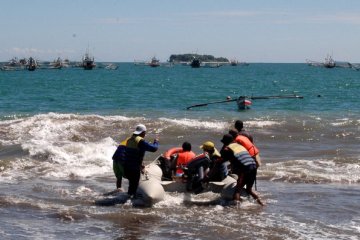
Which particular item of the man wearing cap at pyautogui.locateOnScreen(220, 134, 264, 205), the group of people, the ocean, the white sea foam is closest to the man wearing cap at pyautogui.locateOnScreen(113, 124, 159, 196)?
the group of people

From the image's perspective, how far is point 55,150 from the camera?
60.4 ft

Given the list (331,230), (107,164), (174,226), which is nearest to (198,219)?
(174,226)

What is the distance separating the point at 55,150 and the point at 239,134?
7.50 metres

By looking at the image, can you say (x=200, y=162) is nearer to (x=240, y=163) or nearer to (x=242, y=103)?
(x=240, y=163)

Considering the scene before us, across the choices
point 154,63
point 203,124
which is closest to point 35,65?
point 154,63

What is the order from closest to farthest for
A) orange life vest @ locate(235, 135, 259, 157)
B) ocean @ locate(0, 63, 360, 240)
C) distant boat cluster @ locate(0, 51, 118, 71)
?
ocean @ locate(0, 63, 360, 240)
orange life vest @ locate(235, 135, 259, 157)
distant boat cluster @ locate(0, 51, 118, 71)

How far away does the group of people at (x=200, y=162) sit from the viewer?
39.2ft

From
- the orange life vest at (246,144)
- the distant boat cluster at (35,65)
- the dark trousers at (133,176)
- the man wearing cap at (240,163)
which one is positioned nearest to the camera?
the man wearing cap at (240,163)

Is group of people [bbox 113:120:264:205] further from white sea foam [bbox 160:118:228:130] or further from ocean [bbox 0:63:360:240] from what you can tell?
white sea foam [bbox 160:118:228:130]

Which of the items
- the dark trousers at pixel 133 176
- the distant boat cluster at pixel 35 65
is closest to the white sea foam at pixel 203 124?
the dark trousers at pixel 133 176

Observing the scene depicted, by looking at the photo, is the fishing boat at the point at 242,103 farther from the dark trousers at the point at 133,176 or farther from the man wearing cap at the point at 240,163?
the dark trousers at the point at 133,176

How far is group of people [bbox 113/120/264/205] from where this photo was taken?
39.2 ft

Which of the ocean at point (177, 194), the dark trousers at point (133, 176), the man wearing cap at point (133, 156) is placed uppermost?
the man wearing cap at point (133, 156)

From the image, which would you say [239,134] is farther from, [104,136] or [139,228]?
[104,136]
